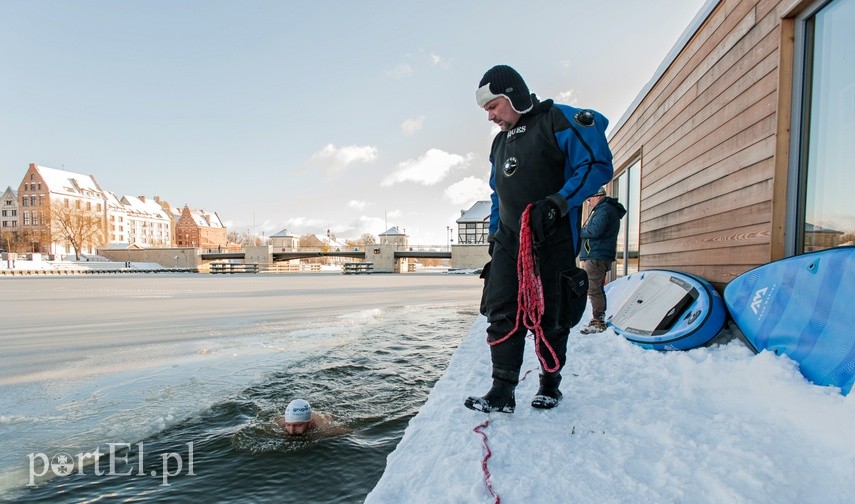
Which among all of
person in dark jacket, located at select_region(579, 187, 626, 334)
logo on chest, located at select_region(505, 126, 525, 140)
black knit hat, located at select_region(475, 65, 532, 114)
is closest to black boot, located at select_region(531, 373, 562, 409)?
logo on chest, located at select_region(505, 126, 525, 140)

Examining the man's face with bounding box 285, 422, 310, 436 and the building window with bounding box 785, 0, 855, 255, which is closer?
the man's face with bounding box 285, 422, 310, 436

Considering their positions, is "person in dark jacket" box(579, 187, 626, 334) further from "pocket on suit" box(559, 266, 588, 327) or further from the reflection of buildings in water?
"pocket on suit" box(559, 266, 588, 327)

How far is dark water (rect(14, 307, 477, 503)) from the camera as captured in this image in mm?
1625

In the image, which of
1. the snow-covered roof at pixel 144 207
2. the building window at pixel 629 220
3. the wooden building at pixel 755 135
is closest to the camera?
the wooden building at pixel 755 135

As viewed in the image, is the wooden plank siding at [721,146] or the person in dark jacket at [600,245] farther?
the person in dark jacket at [600,245]

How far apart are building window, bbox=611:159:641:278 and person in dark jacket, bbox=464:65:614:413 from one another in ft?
17.0

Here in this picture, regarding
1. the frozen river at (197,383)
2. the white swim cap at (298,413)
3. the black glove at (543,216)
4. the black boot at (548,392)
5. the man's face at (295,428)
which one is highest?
the black glove at (543,216)

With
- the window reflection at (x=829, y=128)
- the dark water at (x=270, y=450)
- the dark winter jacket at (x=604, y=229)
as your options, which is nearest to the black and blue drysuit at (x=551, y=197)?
the dark water at (x=270, y=450)

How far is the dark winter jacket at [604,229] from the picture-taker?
14.0ft

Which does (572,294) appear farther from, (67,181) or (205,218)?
(205,218)

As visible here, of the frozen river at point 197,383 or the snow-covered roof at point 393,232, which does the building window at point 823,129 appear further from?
the snow-covered roof at point 393,232

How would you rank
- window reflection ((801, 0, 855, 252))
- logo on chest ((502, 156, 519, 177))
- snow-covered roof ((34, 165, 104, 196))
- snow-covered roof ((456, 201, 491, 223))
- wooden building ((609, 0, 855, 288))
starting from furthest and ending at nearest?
snow-covered roof ((34, 165, 104, 196)), snow-covered roof ((456, 201, 491, 223)), wooden building ((609, 0, 855, 288)), window reflection ((801, 0, 855, 252)), logo on chest ((502, 156, 519, 177))

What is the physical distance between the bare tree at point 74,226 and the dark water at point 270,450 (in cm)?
6796

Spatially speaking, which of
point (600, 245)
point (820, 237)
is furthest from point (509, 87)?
point (600, 245)
